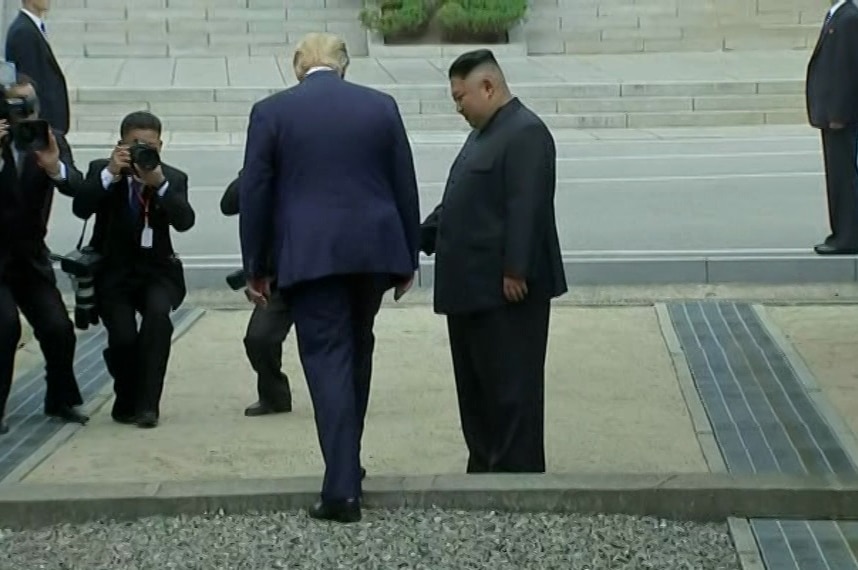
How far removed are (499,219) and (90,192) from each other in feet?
7.14

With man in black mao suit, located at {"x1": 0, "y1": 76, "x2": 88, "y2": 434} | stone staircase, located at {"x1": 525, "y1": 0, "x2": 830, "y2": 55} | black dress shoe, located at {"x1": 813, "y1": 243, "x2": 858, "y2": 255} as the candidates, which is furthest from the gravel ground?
stone staircase, located at {"x1": 525, "y1": 0, "x2": 830, "y2": 55}

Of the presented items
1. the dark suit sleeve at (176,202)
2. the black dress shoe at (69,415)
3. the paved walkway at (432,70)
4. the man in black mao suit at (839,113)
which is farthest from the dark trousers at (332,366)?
the paved walkway at (432,70)

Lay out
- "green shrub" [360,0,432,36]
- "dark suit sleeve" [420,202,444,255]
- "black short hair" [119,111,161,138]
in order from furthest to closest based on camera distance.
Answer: "green shrub" [360,0,432,36]
"black short hair" [119,111,161,138]
"dark suit sleeve" [420,202,444,255]

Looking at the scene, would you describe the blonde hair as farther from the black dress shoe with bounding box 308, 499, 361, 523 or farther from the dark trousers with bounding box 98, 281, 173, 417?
the dark trousers with bounding box 98, 281, 173, 417

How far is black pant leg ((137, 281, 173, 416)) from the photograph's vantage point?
769cm

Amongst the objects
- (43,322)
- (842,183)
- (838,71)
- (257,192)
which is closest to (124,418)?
(43,322)

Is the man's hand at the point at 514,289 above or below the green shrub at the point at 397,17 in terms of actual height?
below

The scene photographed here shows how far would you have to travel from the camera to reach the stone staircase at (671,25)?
86.9ft

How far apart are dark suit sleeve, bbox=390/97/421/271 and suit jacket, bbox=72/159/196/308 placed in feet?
6.08

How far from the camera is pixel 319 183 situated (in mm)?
5668

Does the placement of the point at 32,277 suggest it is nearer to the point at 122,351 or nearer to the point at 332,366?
the point at 122,351

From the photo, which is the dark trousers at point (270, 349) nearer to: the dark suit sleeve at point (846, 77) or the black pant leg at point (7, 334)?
the black pant leg at point (7, 334)

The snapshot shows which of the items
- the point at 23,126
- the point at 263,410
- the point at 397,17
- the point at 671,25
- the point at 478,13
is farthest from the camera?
the point at 671,25

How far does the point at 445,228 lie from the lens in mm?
6207
